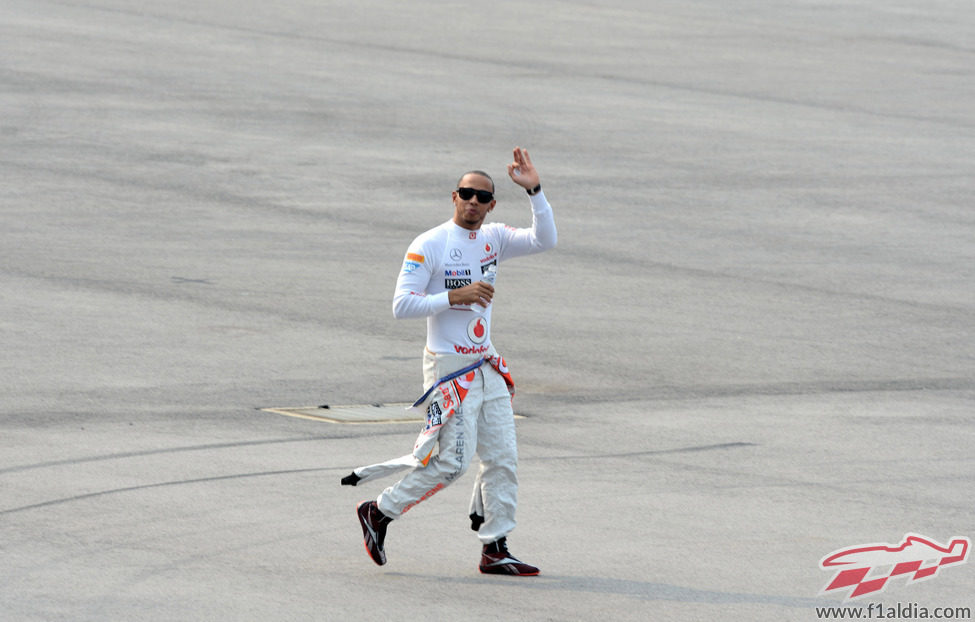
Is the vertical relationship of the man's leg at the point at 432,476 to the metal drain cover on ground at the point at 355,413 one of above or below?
below

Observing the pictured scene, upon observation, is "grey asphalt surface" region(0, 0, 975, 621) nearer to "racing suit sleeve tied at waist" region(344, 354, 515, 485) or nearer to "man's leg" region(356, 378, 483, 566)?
"man's leg" region(356, 378, 483, 566)

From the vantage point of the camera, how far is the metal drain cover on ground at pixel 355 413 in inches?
502

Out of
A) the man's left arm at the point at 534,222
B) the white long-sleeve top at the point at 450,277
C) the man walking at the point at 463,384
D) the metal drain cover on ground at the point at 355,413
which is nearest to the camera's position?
the man walking at the point at 463,384

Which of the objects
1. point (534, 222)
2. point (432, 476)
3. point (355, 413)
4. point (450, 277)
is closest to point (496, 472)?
point (432, 476)

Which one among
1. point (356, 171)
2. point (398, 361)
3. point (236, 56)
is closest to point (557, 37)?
point (236, 56)

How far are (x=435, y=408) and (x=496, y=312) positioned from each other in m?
8.10

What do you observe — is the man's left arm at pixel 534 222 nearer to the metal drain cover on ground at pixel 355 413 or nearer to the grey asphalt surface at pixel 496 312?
the grey asphalt surface at pixel 496 312

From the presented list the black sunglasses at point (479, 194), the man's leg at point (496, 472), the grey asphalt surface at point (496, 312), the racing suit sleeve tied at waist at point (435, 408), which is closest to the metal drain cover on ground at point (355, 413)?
the grey asphalt surface at point (496, 312)
